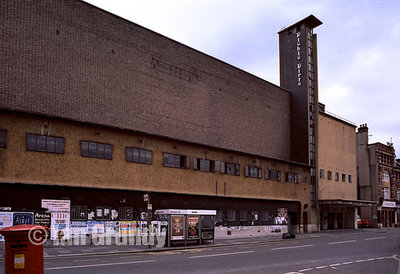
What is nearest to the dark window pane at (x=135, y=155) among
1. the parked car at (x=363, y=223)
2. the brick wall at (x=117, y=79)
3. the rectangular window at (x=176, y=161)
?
the brick wall at (x=117, y=79)

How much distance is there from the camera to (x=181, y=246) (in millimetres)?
27578

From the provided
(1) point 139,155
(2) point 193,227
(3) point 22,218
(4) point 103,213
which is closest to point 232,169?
(1) point 139,155

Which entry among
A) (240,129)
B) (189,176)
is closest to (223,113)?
(240,129)

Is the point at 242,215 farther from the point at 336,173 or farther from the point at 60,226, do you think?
the point at 336,173

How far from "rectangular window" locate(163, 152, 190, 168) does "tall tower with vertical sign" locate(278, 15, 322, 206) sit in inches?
888

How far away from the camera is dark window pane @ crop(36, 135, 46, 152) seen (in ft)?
84.7

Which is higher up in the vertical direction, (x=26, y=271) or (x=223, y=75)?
(x=223, y=75)

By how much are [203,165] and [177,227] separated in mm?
10913

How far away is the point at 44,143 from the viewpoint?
85.8 ft

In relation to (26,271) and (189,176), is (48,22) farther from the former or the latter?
(26,271)

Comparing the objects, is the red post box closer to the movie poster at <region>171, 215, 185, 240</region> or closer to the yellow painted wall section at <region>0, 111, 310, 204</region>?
the yellow painted wall section at <region>0, 111, 310, 204</region>

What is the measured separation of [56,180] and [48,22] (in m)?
11.1

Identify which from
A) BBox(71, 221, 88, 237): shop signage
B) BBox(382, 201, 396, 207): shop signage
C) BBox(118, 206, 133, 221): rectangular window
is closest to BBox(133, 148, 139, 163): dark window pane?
BBox(118, 206, 133, 221): rectangular window

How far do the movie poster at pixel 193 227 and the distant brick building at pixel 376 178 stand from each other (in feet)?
164
